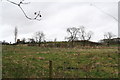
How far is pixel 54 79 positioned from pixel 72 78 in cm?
94

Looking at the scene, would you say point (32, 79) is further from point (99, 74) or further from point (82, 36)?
point (82, 36)

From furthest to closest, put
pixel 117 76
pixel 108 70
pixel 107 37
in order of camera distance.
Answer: pixel 107 37, pixel 108 70, pixel 117 76

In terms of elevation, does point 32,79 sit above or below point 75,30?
below

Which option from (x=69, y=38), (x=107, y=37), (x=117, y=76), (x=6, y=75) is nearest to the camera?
(x=6, y=75)

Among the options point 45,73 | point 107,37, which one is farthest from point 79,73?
point 107,37

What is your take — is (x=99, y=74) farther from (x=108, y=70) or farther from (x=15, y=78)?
(x=15, y=78)

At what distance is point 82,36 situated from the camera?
118750 millimetres

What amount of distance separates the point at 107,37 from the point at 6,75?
4630 inches

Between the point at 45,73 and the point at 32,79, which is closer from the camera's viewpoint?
the point at 32,79

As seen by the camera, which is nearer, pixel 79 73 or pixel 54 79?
pixel 54 79

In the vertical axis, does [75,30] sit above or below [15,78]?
above

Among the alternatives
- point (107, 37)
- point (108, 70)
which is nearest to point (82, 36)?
point (107, 37)

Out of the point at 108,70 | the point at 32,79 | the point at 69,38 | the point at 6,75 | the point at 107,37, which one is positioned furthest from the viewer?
the point at 107,37

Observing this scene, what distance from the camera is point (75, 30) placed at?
119 metres
